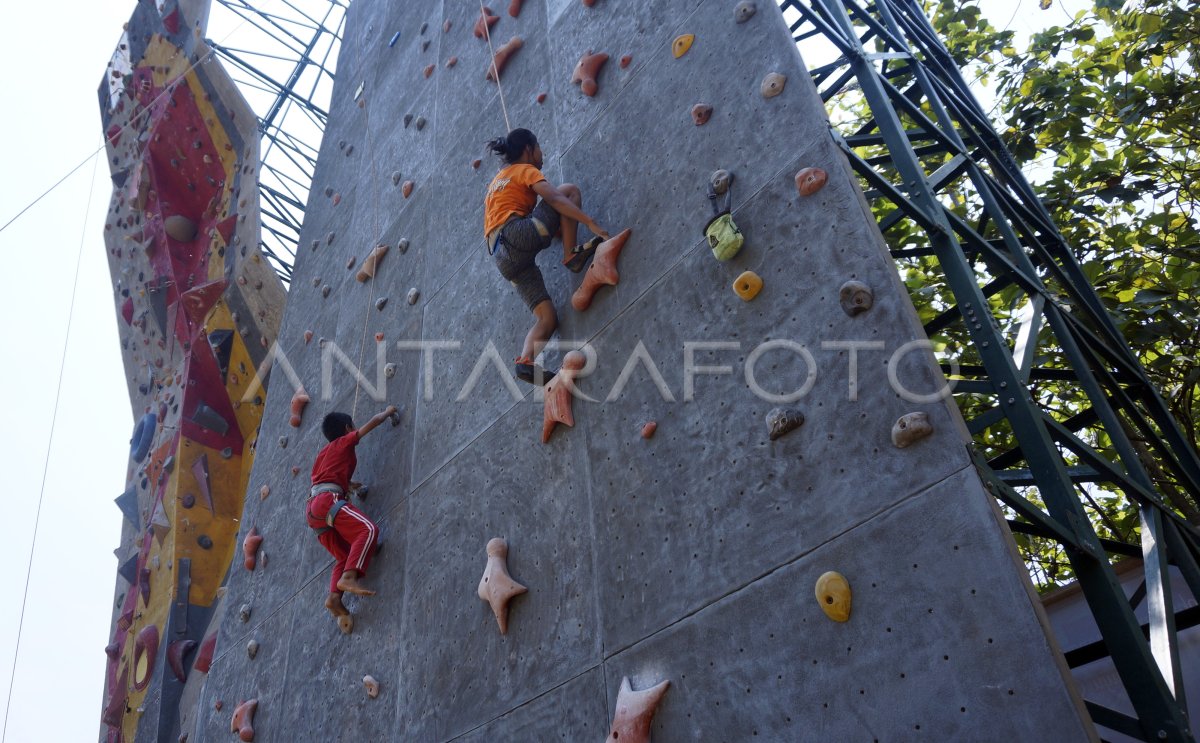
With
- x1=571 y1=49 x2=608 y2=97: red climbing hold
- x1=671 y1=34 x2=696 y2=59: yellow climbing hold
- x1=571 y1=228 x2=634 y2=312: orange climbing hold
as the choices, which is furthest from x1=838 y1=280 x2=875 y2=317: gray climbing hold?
x1=571 y1=49 x2=608 y2=97: red climbing hold

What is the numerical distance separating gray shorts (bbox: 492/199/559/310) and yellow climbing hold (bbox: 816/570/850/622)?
1721 millimetres

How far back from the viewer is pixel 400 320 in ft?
15.8

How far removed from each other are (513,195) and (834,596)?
2056 mm

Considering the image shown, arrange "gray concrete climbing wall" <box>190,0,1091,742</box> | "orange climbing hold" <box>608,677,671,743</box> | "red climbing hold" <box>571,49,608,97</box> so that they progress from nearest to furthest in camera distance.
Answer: "gray concrete climbing wall" <box>190,0,1091,742</box>
"orange climbing hold" <box>608,677,671,743</box>
"red climbing hold" <box>571,49,608,97</box>

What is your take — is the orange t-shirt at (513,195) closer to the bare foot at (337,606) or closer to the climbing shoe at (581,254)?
the climbing shoe at (581,254)

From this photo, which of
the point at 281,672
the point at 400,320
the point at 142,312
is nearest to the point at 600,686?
the point at 281,672

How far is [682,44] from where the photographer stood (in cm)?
348

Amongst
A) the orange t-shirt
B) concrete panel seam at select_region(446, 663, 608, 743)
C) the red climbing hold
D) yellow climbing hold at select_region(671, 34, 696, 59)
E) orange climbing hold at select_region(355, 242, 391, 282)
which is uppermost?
orange climbing hold at select_region(355, 242, 391, 282)

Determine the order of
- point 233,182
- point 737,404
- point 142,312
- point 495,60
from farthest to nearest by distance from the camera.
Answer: point 142,312
point 233,182
point 495,60
point 737,404

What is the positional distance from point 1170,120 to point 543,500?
436 centimetres

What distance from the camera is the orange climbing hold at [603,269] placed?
129 inches

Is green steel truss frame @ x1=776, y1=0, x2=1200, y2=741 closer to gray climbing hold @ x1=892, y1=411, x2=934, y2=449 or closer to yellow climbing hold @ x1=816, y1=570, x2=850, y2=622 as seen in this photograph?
gray climbing hold @ x1=892, y1=411, x2=934, y2=449

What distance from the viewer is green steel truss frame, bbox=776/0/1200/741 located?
2.05 meters

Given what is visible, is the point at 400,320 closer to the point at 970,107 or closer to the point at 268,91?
the point at 970,107
